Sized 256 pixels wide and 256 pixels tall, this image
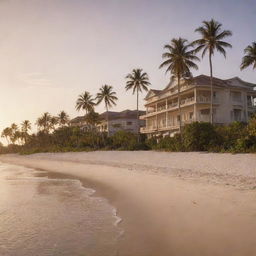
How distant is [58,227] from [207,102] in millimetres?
40004

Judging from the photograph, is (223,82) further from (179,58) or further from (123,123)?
(123,123)

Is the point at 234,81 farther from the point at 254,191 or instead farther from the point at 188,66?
the point at 254,191

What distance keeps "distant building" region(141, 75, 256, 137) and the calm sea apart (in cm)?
3533

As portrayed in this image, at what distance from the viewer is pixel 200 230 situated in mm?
7492

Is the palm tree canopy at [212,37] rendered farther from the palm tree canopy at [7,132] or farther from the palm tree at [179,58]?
the palm tree canopy at [7,132]

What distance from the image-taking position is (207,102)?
1791 inches

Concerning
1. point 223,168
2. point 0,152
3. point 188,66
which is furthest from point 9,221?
point 0,152

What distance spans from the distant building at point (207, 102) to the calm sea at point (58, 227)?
35331mm

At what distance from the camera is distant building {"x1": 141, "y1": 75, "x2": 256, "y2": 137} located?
151 ft

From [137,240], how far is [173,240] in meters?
0.83

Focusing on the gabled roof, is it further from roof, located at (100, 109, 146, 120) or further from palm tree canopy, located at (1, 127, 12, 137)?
palm tree canopy, located at (1, 127, 12, 137)

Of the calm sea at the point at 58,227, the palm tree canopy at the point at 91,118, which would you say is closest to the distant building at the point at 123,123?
the palm tree canopy at the point at 91,118

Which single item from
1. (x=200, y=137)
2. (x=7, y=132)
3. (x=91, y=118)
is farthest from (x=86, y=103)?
(x=7, y=132)

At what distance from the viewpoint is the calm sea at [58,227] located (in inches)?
261
